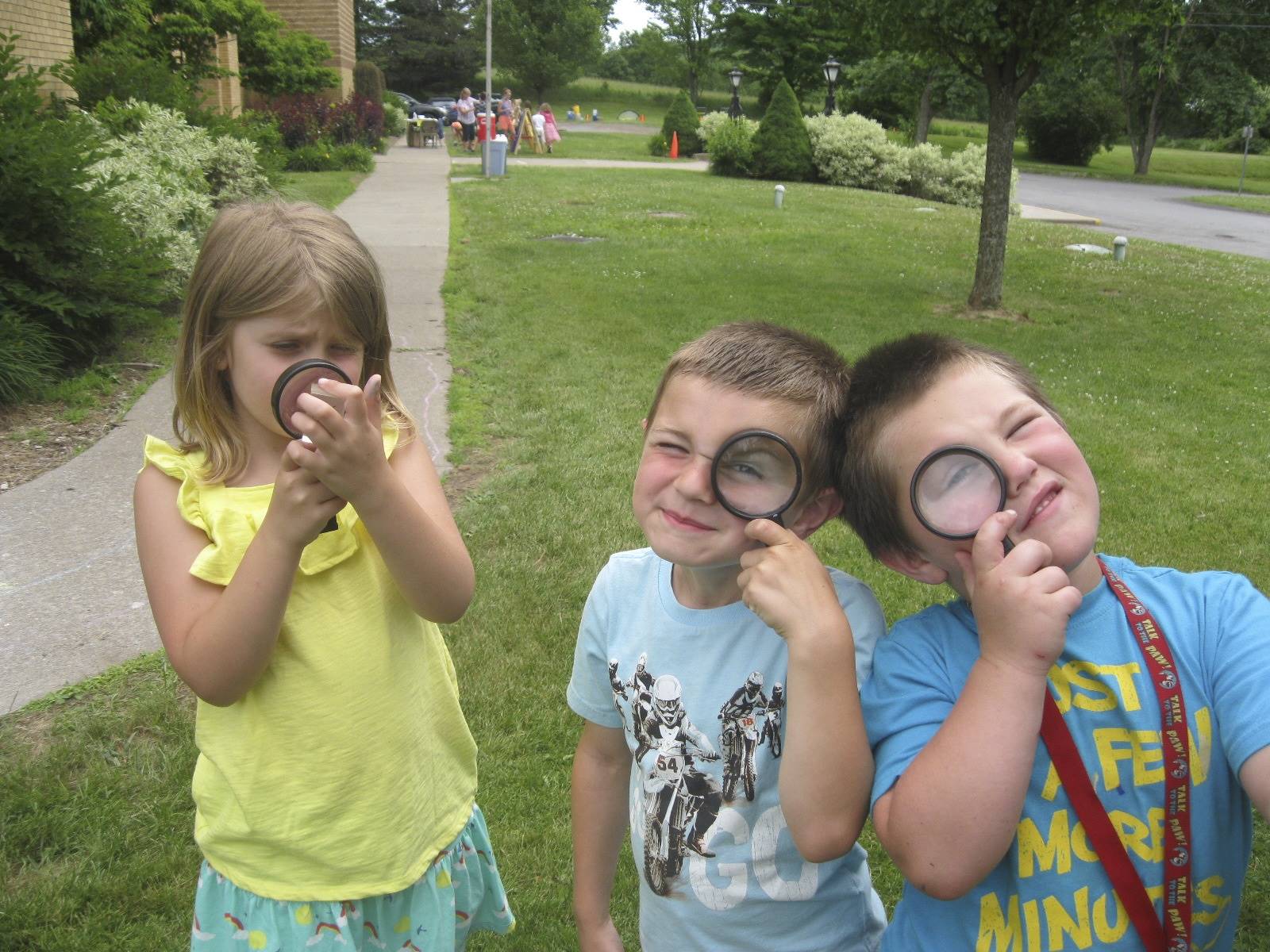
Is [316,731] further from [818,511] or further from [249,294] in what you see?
[818,511]

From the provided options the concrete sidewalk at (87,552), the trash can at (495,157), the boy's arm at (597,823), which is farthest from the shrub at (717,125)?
the boy's arm at (597,823)

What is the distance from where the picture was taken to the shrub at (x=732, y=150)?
24.6 metres

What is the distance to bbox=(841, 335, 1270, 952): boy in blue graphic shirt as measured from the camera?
125 cm

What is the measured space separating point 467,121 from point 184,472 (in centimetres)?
3482

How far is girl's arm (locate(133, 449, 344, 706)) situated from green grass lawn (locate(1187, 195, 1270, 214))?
98.1 feet

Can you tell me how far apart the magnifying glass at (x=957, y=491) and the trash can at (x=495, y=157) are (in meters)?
23.1

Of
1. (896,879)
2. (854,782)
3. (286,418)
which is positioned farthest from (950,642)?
(896,879)

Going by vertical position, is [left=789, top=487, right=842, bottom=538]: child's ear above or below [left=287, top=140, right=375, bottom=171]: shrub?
below

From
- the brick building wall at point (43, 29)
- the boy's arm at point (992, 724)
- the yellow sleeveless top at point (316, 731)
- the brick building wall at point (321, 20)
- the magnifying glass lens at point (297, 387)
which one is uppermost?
the brick building wall at point (321, 20)

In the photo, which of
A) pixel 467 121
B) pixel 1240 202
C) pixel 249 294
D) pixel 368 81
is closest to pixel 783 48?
pixel 467 121

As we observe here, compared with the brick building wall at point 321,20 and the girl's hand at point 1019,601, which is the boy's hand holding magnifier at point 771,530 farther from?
the brick building wall at point 321,20

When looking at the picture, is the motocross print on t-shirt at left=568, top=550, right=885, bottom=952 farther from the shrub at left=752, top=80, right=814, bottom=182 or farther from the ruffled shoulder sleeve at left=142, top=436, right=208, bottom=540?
the shrub at left=752, top=80, right=814, bottom=182

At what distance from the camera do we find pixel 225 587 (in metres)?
1.69

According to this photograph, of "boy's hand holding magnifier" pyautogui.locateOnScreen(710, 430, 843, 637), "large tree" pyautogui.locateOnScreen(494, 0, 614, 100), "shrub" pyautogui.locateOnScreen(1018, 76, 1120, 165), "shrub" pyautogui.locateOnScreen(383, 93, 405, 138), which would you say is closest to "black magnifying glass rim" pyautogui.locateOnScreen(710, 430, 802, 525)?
"boy's hand holding magnifier" pyautogui.locateOnScreen(710, 430, 843, 637)
